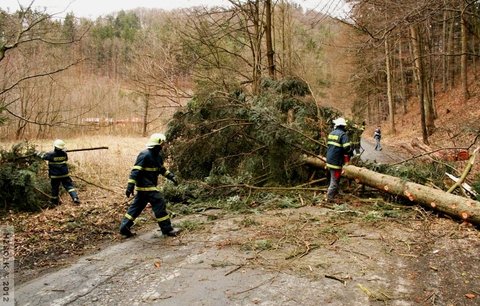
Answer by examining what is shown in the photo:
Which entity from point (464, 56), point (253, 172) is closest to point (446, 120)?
point (464, 56)

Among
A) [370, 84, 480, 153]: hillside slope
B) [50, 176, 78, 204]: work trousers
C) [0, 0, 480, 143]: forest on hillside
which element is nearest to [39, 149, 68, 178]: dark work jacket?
[50, 176, 78, 204]: work trousers

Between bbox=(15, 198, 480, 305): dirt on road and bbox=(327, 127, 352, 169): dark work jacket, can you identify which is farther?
bbox=(327, 127, 352, 169): dark work jacket

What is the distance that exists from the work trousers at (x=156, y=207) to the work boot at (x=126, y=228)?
10 centimetres

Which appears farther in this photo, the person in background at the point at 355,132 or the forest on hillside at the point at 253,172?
the person in background at the point at 355,132

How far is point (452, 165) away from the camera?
8.57 m

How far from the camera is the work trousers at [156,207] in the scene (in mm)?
6366

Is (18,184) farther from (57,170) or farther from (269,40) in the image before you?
(269,40)

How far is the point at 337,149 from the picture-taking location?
307 inches

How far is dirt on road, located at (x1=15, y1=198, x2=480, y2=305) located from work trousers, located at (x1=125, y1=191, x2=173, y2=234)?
24 centimetres

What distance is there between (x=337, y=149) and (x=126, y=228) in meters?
4.18

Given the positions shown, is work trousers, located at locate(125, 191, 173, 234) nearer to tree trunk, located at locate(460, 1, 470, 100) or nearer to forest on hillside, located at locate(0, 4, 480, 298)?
forest on hillside, located at locate(0, 4, 480, 298)

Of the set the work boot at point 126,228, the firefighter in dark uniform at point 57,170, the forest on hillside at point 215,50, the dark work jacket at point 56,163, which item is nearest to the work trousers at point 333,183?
the forest on hillside at point 215,50

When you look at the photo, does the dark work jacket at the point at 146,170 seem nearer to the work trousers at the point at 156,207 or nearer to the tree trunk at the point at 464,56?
the work trousers at the point at 156,207

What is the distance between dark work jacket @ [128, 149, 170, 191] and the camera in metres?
6.30
